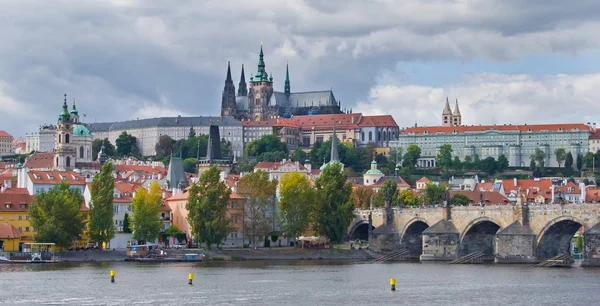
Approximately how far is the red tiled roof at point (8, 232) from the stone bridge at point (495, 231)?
26.6 meters

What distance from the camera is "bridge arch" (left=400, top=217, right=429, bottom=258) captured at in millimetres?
99375

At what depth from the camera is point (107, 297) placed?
61000 mm

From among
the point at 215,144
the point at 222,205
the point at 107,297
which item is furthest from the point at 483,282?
the point at 215,144

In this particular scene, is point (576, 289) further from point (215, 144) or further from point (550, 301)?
point (215, 144)

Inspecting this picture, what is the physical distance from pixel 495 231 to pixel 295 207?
15486 mm

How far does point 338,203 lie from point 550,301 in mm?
40049

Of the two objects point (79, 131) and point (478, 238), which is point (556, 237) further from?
point (79, 131)

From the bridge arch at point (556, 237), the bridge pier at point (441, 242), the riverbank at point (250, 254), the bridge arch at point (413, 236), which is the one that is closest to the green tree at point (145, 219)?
the riverbank at point (250, 254)

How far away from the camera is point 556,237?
85.3 meters

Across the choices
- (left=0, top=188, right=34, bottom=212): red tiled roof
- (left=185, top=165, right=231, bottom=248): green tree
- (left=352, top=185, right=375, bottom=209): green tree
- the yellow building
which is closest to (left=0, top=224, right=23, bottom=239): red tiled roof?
the yellow building

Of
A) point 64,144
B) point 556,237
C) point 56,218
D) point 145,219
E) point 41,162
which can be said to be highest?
point 64,144

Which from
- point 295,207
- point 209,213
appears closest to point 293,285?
point 209,213

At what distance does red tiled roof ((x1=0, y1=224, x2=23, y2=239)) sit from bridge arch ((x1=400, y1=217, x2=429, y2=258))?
28.3 meters

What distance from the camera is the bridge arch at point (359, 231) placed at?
110 m
